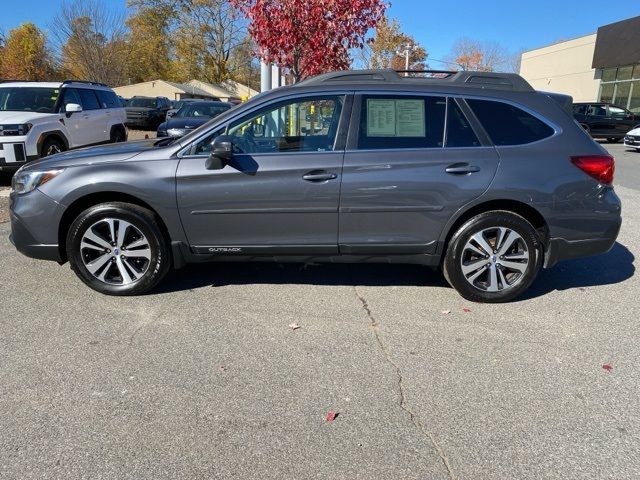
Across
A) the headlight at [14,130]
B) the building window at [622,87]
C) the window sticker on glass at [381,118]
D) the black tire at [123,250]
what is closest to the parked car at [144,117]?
the headlight at [14,130]

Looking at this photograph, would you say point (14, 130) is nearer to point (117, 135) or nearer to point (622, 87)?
point (117, 135)

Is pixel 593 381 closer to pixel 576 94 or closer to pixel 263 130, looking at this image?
pixel 263 130

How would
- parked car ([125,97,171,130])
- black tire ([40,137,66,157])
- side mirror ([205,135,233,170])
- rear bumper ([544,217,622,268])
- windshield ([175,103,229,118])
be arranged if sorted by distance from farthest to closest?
parked car ([125,97,171,130]) → windshield ([175,103,229,118]) → black tire ([40,137,66,157]) → rear bumper ([544,217,622,268]) → side mirror ([205,135,233,170])

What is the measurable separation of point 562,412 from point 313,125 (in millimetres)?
2782

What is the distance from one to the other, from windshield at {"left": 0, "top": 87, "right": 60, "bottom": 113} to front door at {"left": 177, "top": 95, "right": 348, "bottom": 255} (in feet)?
25.1

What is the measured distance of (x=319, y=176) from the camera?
12.7 feet

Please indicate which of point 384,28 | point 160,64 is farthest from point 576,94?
point 160,64

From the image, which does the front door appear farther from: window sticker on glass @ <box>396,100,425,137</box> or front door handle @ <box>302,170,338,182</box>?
window sticker on glass @ <box>396,100,425,137</box>

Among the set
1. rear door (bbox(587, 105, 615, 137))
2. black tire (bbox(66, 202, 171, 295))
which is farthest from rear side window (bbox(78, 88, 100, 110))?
rear door (bbox(587, 105, 615, 137))

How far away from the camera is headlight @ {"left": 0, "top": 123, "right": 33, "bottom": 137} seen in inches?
332

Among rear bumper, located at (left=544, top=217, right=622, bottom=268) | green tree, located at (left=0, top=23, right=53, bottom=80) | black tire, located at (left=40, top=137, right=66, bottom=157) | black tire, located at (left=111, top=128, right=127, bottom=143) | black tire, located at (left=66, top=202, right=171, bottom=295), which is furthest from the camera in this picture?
green tree, located at (left=0, top=23, right=53, bottom=80)

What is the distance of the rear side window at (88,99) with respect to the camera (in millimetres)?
11102

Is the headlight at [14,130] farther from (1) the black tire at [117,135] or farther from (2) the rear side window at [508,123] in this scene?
(2) the rear side window at [508,123]

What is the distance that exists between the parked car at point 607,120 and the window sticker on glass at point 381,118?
2336 centimetres
